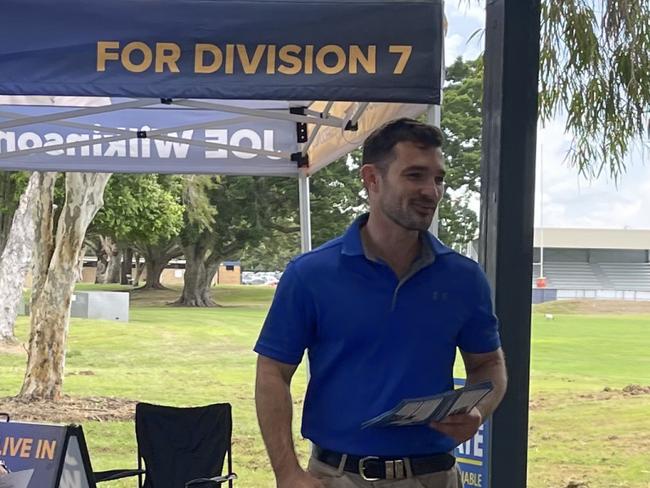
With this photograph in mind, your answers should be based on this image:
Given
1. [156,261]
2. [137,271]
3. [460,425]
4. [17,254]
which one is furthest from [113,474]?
[137,271]

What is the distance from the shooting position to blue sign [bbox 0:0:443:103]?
2438 mm

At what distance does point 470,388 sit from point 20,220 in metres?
11.0

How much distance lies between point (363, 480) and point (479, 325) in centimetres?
47

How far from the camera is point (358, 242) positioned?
2068 mm

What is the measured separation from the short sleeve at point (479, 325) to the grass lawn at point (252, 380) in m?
6.24

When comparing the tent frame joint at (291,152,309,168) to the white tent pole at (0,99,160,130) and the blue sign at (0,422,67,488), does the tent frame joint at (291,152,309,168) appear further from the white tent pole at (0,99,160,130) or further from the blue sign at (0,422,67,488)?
the blue sign at (0,422,67,488)

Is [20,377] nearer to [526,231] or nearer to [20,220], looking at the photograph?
[20,220]

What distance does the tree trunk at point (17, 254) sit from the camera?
11.6 meters

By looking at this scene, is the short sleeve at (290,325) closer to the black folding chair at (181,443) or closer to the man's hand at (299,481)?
the man's hand at (299,481)

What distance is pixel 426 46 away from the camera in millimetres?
2457

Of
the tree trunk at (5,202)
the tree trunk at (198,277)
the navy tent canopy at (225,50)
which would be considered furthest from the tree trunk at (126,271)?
the navy tent canopy at (225,50)

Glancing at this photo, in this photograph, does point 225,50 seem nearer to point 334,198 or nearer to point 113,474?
point 113,474

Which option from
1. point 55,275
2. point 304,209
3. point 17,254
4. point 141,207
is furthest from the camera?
point 141,207

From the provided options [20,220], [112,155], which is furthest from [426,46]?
[20,220]
